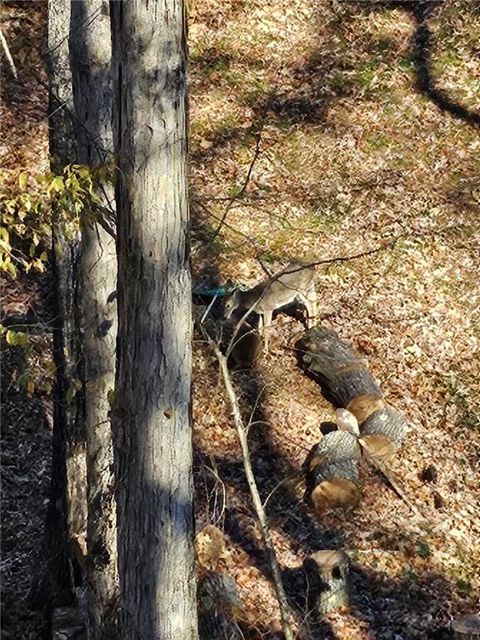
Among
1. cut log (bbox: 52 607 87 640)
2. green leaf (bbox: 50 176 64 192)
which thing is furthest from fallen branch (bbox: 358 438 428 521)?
green leaf (bbox: 50 176 64 192)

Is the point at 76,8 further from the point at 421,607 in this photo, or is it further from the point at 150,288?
the point at 421,607

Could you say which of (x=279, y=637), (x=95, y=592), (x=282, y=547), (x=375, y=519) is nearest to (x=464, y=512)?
(x=375, y=519)

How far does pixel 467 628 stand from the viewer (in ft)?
27.6

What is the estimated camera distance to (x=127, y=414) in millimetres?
5695

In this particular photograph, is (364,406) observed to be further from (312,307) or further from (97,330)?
(97,330)

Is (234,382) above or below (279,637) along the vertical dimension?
above

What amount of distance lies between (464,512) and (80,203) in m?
6.26

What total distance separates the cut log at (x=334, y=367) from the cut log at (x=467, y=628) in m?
2.89

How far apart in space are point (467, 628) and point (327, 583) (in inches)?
48.3

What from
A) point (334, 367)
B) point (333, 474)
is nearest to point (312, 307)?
point (334, 367)

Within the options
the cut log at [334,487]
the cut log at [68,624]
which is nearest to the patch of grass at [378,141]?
the cut log at [334,487]

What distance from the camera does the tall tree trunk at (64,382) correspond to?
328 inches

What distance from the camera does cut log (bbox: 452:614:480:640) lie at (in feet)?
27.5

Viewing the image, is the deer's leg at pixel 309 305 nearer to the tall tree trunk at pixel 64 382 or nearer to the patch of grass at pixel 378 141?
the tall tree trunk at pixel 64 382
